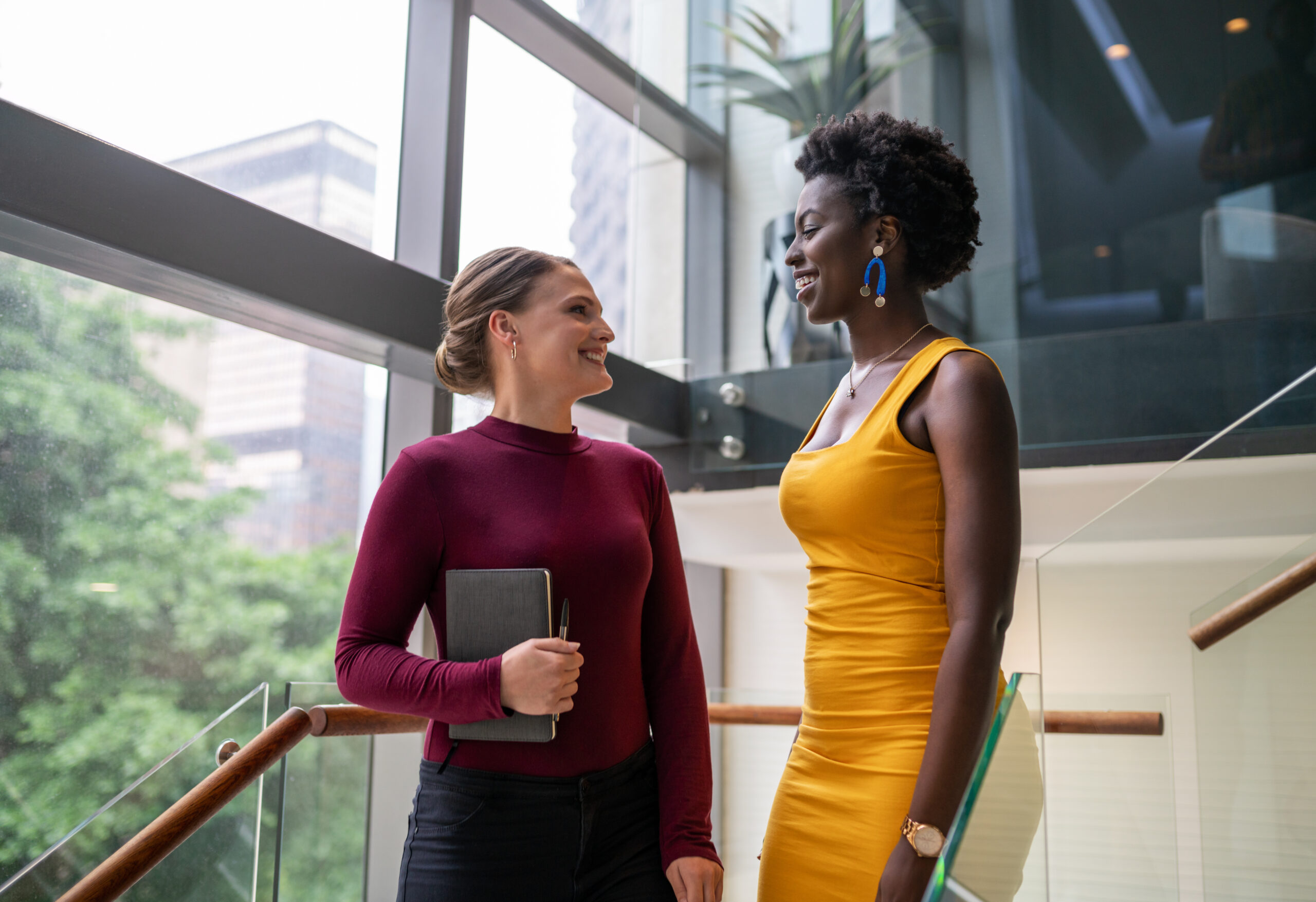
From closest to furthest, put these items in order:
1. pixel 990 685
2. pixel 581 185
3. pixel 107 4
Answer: pixel 990 685, pixel 107 4, pixel 581 185

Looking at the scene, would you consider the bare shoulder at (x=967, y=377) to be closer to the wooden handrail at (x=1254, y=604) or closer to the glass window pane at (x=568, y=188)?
the wooden handrail at (x=1254, y=604)

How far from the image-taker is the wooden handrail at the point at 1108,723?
1548 millimetres

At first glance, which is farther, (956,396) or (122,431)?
(122,431)

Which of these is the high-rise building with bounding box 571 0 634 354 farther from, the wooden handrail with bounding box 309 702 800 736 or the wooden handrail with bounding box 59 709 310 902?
the wooden handrail with bounding box 59 709 310 902

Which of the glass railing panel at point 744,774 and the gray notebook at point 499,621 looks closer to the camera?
the gray notebook at point 499,621

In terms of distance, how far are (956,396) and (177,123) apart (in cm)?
230

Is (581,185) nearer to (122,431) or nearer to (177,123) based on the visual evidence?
(177,123)

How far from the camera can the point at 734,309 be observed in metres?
3.93

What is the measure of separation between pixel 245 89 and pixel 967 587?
2.56 meters

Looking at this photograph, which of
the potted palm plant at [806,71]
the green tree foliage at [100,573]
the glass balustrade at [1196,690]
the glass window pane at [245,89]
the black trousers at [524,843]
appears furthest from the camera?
the potted palm plant at [806,71]

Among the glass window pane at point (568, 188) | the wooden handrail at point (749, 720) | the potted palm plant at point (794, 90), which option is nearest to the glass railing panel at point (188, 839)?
the wooden handrail at point (749, 720)

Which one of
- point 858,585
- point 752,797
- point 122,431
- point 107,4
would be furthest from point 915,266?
point 107,4

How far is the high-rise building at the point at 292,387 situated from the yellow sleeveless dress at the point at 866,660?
193 cm

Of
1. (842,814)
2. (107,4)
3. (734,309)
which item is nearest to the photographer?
(842,814)
